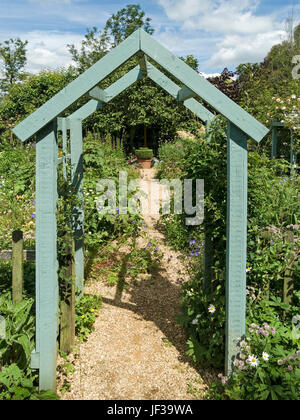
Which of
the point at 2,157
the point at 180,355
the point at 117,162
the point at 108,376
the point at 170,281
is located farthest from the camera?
the point at 2,157

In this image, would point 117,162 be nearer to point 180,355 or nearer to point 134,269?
point 134,269

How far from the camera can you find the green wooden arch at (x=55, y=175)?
239 centimetres

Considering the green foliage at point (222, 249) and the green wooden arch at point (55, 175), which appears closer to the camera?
the green wooden arch at point (55, 175)

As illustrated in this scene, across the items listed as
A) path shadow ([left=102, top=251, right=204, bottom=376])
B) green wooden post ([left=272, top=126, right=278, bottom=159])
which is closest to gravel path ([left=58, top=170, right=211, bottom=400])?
path shadow ([left=102, top=251, right=204, bottom=376])

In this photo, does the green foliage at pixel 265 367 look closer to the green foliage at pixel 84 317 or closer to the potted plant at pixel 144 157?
the green foliage at pixel 84 317

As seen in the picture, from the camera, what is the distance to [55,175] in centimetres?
260

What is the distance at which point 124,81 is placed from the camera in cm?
350

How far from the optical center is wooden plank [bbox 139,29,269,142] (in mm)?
2375

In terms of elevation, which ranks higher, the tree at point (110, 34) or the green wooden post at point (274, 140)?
the tree at point (110, 34)

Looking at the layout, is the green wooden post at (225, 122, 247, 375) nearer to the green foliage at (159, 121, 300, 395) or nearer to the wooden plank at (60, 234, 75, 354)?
the green foliage at (159, 121, 300, 395)

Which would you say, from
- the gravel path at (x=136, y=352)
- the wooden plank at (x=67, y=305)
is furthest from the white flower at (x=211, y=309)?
the wooden plank at (x=67, y=305)

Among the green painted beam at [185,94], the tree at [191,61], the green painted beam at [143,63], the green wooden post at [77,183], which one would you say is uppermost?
the tree at [191,61]
